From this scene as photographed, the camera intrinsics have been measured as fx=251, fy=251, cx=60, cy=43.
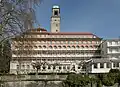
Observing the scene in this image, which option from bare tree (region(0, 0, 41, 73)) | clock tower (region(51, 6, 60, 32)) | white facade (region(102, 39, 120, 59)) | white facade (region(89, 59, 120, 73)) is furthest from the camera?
clock tower (region(51, 6, 60, 32))

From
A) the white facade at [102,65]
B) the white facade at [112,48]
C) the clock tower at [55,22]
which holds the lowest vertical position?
the white facade at [102,65]

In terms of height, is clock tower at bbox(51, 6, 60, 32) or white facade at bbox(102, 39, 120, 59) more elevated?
clock tower at bbox(51, 6, 60, 32)

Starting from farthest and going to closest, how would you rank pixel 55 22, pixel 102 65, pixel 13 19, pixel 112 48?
1. pixel 55 22
2. pixel 112 48
3. pixel 102 65
4. pixel 13 19

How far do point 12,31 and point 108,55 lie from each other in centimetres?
6876

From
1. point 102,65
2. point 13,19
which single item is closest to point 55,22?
point 102,65

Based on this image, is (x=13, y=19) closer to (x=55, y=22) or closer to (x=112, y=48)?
(x=112, y=48)

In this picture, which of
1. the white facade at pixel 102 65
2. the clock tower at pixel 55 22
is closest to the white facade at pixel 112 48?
the white facade at pixel 102 65

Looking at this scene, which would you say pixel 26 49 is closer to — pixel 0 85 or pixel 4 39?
pixel 4 39

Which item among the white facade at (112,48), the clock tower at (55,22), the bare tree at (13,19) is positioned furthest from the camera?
the clock tower at (55,22)

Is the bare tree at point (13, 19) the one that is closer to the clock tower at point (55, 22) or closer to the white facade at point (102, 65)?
the white facade at point (102, 65)

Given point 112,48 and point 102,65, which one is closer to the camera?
point 102,65

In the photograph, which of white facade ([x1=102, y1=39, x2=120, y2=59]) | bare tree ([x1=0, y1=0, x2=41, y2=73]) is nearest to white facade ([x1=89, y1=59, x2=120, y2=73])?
white facade ([x1=102, y1=39, x2=120, y2=59])

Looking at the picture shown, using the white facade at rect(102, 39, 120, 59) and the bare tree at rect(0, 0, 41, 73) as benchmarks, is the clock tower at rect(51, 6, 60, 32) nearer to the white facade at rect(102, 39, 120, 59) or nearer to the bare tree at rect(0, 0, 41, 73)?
the white facade at rect(102, 39, 120, 59)

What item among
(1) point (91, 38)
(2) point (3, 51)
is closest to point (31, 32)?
(2) point (3, 51)
